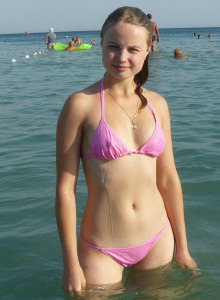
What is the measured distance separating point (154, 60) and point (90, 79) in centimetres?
568

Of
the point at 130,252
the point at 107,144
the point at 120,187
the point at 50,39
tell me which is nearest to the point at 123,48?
the point at 107,144

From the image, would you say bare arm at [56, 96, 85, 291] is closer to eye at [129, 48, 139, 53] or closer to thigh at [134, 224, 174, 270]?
eye at [129, 48, 139, 53]

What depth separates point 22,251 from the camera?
4.02 m

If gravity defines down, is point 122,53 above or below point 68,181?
above

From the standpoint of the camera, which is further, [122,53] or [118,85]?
[118,85]

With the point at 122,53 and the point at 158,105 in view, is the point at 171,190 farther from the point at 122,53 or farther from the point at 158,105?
the point at 122,53

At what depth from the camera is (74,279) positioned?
261 cm

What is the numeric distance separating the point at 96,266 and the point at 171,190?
0.68 m

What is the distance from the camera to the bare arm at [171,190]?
9.37 feet

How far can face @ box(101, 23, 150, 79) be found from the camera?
250 cm

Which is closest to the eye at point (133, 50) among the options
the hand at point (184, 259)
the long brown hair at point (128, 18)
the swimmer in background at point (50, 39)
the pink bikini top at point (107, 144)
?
the long brown hair at point (128, 18)

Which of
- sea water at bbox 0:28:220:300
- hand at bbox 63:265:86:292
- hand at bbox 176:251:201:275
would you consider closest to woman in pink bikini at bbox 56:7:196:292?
hand at bbox 63:265:86:292

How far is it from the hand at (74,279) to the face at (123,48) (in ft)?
3.72

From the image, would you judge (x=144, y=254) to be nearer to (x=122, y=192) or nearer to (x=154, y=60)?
(x=122, y=192)
